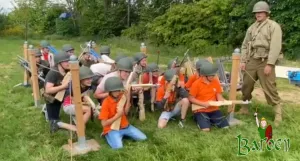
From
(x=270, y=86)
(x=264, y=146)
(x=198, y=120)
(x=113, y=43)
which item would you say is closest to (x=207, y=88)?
(x=198, y=120)

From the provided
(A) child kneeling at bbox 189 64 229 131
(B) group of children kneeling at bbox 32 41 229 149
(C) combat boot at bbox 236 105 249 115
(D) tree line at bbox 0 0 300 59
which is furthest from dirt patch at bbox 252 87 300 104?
(D) tree line at bbox 0 0 300 59

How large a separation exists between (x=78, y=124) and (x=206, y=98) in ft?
6.43

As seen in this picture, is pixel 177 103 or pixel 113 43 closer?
pixel 177 103

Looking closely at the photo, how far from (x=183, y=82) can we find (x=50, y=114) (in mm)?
2148

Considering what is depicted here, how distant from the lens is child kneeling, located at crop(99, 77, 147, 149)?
4.32 metres

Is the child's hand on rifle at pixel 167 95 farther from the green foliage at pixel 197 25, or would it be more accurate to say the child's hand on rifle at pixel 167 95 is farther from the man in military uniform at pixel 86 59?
the green foliage at pixel 197 25

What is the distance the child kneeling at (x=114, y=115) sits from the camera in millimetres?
4324

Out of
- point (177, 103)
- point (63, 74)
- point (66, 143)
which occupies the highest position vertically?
point (63, 74)

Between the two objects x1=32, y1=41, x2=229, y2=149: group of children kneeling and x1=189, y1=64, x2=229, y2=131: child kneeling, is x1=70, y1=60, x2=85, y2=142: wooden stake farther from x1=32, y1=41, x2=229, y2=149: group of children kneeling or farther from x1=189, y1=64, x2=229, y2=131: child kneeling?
x1=189, y1=64, x2=229, y2=131: child kneeling

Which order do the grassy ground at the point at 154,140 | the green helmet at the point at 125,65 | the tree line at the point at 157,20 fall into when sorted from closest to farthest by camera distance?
the grassy ground at the point at 154,140, the green helmet at the point at 125,65, the tree line at the point at 157,20

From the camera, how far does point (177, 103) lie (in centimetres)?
538

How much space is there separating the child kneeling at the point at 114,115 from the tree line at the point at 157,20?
1158 centimetres

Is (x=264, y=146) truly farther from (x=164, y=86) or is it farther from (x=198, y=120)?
(x=164, y=86)

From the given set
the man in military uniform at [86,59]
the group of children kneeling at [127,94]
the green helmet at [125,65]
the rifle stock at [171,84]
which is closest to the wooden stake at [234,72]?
the group of children kneeling at [127,94]
